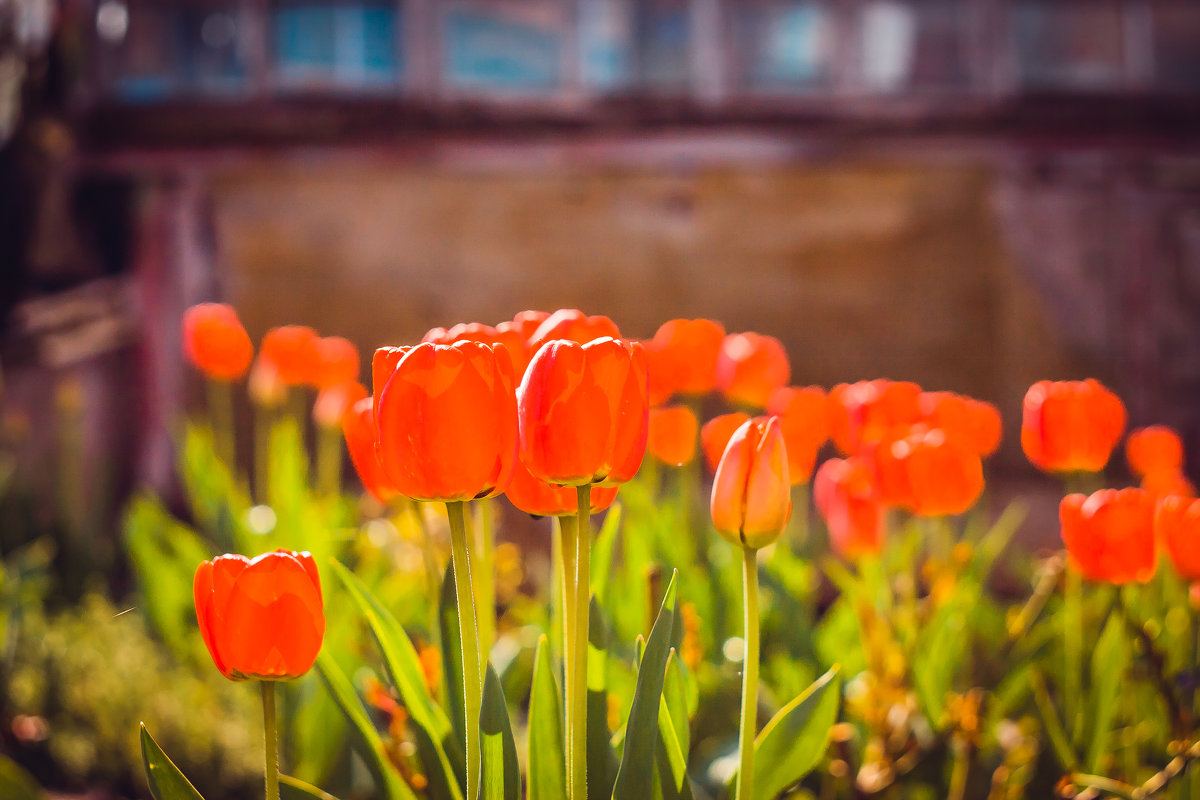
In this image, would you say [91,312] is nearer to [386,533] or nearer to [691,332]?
[386,533]

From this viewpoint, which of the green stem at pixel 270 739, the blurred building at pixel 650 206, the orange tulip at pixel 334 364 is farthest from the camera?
the blurred building at pixel 650 206

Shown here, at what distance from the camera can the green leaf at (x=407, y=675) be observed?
3.37 feet

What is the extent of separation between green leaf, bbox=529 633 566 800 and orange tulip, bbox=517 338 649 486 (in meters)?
0.24

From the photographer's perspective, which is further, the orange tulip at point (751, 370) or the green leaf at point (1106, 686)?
the orange tulip at point (751, 370)

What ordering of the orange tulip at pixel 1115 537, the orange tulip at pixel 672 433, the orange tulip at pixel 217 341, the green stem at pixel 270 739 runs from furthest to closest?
the orange tulip at pixel 217 341, the orange tulip at pixel 672 433, the orange tulip at pixel 1115 537, the green stem at pixel 270 739

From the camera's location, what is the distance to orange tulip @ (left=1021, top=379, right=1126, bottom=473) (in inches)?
57.4

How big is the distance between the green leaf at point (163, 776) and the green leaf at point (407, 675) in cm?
23

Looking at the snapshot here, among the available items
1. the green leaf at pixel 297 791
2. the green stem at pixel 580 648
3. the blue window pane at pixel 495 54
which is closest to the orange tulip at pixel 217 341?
the green leaf at pixel 297 791

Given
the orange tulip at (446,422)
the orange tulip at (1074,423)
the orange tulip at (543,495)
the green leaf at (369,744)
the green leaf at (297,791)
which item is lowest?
the green leaf at (297,791)

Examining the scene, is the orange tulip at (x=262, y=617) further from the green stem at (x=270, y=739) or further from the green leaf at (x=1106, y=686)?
the green leaf at (x=1106, y=686)

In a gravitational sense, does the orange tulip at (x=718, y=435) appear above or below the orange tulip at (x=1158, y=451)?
above

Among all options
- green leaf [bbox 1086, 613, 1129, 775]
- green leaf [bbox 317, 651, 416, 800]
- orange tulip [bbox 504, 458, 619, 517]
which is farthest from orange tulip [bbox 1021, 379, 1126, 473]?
green leaf [bbox 317, 651, 416, 800]

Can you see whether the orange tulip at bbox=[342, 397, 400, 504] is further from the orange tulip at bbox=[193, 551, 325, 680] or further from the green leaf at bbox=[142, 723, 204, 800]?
the green leaf at bbox=[142, 723, 204, 800]

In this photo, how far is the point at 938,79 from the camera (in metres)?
5.27
